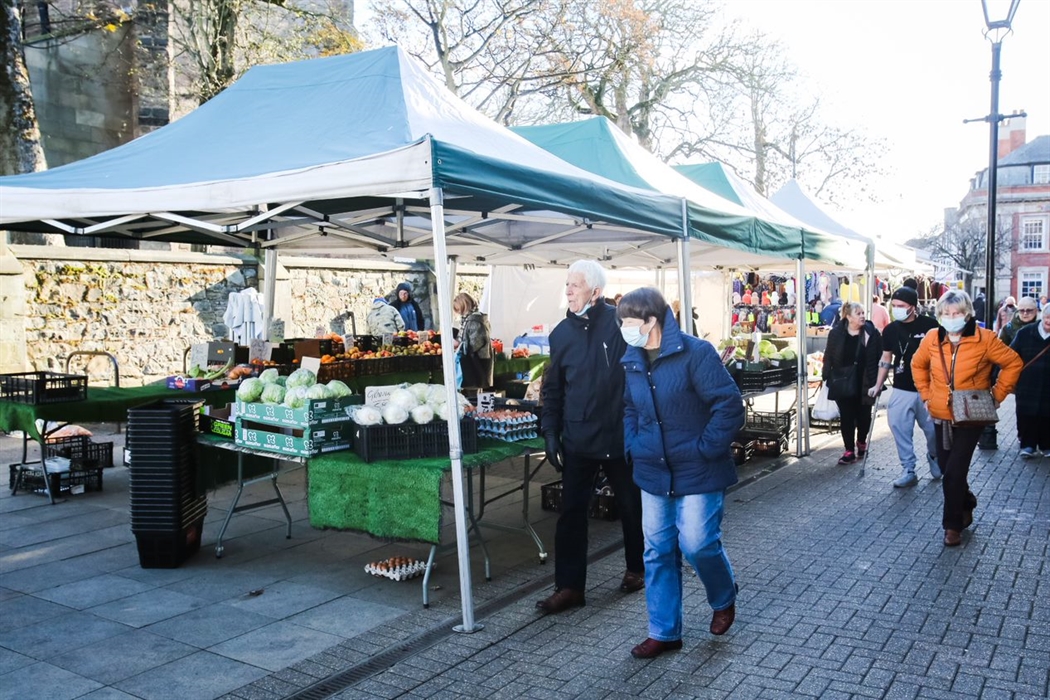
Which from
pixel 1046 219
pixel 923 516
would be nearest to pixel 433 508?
pixel 923 516

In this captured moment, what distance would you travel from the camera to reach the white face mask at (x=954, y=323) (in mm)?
6094

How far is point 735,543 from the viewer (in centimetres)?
625

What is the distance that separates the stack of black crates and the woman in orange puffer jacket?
17.2 ft

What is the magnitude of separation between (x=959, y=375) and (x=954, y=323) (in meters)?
0.37

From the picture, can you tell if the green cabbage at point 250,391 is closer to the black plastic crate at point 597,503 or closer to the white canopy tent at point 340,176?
the white canopy tent at point 340,176

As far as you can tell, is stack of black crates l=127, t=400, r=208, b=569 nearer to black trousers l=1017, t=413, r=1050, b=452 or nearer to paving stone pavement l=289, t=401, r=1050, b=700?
paving stone pavement l=289, t=401, r=1050, b=700

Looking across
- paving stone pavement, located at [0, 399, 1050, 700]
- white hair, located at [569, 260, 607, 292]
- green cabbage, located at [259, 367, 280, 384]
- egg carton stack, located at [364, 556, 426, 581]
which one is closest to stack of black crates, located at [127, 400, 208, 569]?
paving stone pavement, located at [0, 399, 1050, 700]

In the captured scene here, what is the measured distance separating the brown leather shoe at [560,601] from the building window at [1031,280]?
204 feet

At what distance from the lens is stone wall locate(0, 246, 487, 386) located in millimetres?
12422

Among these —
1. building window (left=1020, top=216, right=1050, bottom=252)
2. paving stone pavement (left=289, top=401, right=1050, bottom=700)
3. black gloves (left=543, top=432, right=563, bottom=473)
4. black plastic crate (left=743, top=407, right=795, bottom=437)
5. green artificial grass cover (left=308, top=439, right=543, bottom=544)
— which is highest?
building window (left=1020, top=216, right=1050, bottom=252)

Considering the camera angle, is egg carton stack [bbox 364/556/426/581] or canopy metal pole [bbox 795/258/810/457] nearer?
egg carton stack [bbox 364/556/426/581]

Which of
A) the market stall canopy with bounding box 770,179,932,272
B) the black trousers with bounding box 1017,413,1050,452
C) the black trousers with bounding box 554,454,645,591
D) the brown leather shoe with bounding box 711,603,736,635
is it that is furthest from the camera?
the market stall canopy with bounding box 770,179,932,272

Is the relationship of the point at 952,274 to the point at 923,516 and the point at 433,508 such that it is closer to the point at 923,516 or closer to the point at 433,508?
the point at 923,516

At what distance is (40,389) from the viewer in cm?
680
